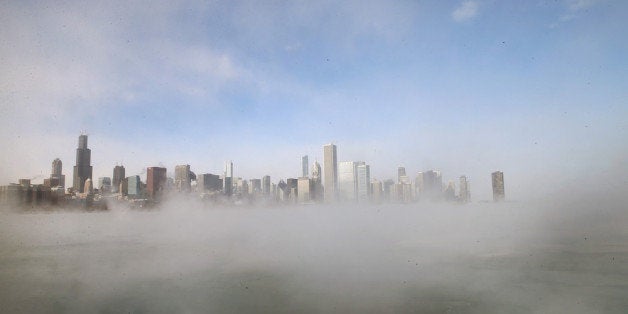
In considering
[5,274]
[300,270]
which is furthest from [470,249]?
[5,274]

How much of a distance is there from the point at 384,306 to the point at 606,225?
92634 mm

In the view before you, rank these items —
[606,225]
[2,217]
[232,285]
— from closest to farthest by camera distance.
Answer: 1. [232,285]
2. [606,225]
3. [2,217]

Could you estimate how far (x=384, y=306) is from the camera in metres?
27.4

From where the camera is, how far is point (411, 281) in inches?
1414

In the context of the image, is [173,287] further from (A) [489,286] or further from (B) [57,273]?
(A) [489,286]

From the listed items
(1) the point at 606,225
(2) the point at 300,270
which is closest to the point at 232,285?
(2) the point at 300,270

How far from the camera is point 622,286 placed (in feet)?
108

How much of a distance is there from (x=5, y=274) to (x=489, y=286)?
185 ft

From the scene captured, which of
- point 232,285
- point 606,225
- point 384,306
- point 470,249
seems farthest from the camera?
point 606,225

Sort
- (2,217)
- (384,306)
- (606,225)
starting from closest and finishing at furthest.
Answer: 1. (384,306)
2. (606,225)
3. (2,217)

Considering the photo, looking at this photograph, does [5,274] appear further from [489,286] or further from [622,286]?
[622,286]

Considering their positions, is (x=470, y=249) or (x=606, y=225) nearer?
(x=470, y=249)

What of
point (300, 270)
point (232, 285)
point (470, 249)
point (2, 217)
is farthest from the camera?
point (2, 217)

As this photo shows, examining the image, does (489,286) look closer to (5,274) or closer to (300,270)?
(300,270)
